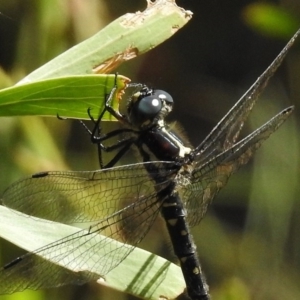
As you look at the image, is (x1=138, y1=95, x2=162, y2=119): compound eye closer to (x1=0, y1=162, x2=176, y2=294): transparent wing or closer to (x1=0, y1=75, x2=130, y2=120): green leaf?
(x1=0, y1=162, x2=176, y2=294): transparent wing

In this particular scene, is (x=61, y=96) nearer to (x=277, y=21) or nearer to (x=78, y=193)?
(x=78, y=193)

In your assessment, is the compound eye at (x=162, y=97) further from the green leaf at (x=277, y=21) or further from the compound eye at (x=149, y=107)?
the green leaf at (x=277, y=21)

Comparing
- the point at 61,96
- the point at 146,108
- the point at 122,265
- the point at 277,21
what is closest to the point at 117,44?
the point at 61,96

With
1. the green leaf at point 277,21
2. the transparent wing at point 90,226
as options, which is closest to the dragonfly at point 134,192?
the transparent wing at point 90,226

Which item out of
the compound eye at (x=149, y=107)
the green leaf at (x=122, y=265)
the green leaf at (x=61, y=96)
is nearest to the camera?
the green leaf at (x=61, y=96)

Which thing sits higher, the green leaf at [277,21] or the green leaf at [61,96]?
the green leaf at [277,21]

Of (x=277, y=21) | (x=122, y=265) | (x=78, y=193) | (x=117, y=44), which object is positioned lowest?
(x=122, y=265)

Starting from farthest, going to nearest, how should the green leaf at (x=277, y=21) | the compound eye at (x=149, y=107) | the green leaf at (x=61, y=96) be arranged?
the green leaf at (x=277, y=21)
the compound eye at (x=149, y=107)
the green leaf at (x=61, y=96)
